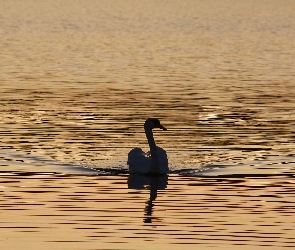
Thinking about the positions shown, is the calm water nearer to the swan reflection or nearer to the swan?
the swan reflection

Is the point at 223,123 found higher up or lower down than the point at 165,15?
lower down

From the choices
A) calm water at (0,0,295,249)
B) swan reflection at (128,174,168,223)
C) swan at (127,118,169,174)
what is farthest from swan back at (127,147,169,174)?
calm water at (0,0,295,249)

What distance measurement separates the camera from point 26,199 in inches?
957

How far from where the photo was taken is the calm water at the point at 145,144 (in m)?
21.8

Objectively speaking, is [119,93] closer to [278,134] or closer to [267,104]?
[267,104]

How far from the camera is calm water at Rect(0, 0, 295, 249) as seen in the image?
71.6ft

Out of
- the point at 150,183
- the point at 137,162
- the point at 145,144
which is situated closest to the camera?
the point at 150,183

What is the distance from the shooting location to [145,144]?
33.0 metres

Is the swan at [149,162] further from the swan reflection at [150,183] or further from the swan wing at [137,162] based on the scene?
the swan reflection at [150,183]

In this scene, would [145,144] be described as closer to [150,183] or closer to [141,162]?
[141,162]

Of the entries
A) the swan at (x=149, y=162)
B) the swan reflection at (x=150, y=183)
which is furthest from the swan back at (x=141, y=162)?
the swan reflection at (x=150, y=183)

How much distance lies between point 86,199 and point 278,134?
10.8m

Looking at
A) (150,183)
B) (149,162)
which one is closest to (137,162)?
(149,162)

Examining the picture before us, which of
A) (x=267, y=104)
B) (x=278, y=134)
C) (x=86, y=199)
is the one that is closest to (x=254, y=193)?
(x=86, y=199)
